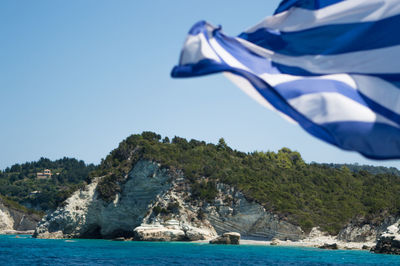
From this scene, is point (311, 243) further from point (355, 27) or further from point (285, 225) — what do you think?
point (355, 27)

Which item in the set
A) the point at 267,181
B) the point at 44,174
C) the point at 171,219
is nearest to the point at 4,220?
the point at 171,219

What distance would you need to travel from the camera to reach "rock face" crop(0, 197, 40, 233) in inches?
3418

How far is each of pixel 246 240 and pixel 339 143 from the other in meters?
53.3

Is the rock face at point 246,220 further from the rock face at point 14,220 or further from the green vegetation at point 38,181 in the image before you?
the rock face at point 14,220

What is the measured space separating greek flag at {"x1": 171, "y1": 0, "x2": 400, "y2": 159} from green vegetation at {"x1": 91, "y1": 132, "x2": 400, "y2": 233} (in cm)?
4892

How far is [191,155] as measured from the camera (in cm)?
7094

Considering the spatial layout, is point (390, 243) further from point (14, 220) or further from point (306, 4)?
point (14, 220)

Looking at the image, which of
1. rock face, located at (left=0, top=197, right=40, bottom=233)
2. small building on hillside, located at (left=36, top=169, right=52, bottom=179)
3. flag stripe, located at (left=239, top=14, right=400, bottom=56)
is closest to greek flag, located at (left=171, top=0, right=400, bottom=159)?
flag stripe, located at (left=239, top=14, right=400, bottom=56)

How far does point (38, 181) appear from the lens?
448ft

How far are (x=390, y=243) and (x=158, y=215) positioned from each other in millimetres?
25807

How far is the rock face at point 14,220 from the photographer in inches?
3418

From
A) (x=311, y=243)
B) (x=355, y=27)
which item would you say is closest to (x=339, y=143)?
(x=355, y=27)

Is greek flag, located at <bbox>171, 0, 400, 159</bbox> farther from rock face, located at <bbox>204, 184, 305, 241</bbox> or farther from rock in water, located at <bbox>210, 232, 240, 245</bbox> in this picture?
Result: rock face, located at <bbox>204, 184, 305, 241</bbox>

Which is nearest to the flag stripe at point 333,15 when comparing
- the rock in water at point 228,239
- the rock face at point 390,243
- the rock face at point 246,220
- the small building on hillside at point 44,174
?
the rock face at point 390,243
